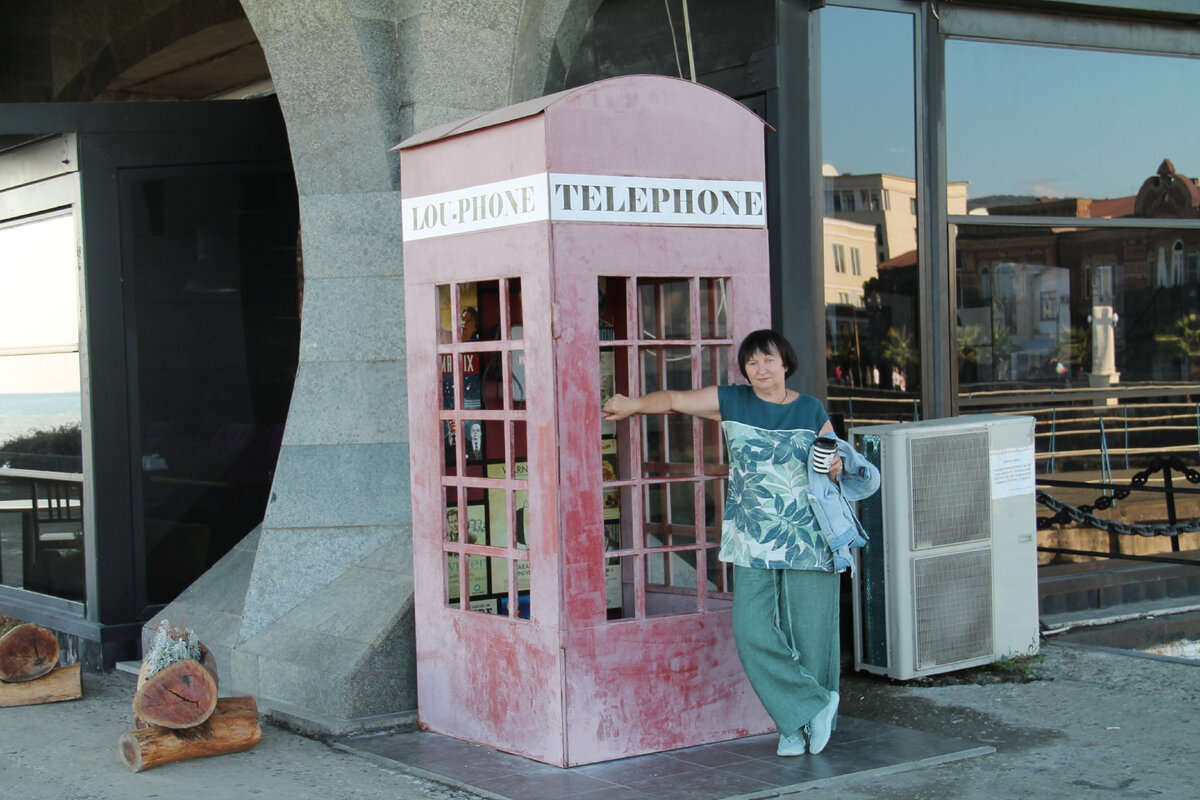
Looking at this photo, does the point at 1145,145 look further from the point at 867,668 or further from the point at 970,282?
the point at 867,668

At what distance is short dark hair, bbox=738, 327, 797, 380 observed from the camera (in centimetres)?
509

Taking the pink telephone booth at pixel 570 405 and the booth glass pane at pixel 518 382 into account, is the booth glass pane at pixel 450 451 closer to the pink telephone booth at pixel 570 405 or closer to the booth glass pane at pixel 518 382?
the pink telephone booth at pixel 570 405

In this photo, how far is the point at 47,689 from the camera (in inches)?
255

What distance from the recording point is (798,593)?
521 centimetres

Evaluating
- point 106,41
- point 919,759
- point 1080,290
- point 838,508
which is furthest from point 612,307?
point 106,41

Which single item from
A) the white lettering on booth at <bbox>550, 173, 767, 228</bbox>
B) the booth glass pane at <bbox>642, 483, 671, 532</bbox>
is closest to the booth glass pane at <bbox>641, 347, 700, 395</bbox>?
the booth glass pane at <bbox>642, 483, 671, 532</bbox>

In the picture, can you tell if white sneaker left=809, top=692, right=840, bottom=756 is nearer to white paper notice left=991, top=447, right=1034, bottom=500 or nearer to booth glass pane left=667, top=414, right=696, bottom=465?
booth glass pane left=667, top=414, right=696, bottom=465

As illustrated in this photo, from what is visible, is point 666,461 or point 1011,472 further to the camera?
point 1011,472

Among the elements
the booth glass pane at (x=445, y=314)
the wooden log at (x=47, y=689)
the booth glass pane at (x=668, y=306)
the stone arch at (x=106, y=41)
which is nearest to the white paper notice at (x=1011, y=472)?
the booth glass pane at (x=668, y=306)

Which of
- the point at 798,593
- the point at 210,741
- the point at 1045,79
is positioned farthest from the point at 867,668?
the point at 1045,79

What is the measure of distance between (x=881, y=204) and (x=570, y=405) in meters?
3.13

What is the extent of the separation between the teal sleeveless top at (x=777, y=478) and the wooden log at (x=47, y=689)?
351 centimetres

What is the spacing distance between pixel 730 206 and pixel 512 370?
112 centimetres

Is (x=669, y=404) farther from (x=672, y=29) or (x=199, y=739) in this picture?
(x=672, y=29)
